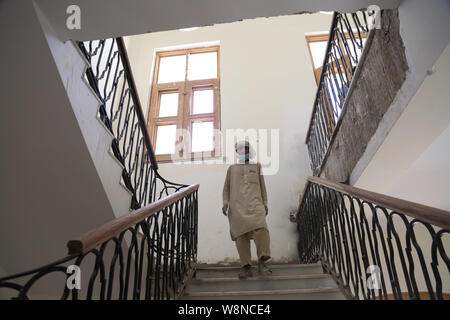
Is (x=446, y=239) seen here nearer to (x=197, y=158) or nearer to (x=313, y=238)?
(x=313, y=238)

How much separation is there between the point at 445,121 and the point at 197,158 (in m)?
3.75

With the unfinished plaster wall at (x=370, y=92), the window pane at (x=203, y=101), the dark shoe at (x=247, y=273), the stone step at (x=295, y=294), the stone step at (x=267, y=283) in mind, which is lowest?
the stone step at (x=295, y=294)

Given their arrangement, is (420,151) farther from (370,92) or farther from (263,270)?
(263,270)

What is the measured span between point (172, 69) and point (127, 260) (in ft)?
18.0

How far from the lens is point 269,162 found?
5.17 meters

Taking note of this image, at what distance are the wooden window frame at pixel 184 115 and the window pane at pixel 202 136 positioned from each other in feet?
0.22

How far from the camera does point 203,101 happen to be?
5.94 meters

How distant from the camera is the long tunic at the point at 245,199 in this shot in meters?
2.94

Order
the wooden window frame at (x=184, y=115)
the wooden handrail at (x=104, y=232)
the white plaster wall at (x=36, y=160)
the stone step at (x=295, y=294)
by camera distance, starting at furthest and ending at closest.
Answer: the wooden window frame at (x=184, y=115)
the stone step at (x=295, y=294)
the white plaster wall at (x=36, y=160)
the wooden handrail at (x=104, y=232)

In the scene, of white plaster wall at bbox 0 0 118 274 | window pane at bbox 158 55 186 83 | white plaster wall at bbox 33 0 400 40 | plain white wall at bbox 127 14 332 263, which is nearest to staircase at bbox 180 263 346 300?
white plaster wall at bbox 0 0 118 274

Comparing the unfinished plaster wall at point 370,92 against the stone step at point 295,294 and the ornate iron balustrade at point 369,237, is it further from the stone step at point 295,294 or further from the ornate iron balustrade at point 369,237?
the stone step at point 295,294

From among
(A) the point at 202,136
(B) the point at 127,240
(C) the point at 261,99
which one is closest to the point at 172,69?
(A) the point at 202,136

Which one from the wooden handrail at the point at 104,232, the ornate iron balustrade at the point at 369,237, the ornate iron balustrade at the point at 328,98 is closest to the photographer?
the wooden handrail at the point at 104,232

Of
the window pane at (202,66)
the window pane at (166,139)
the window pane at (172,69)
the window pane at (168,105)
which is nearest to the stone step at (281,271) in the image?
the window pane at (166,139)
